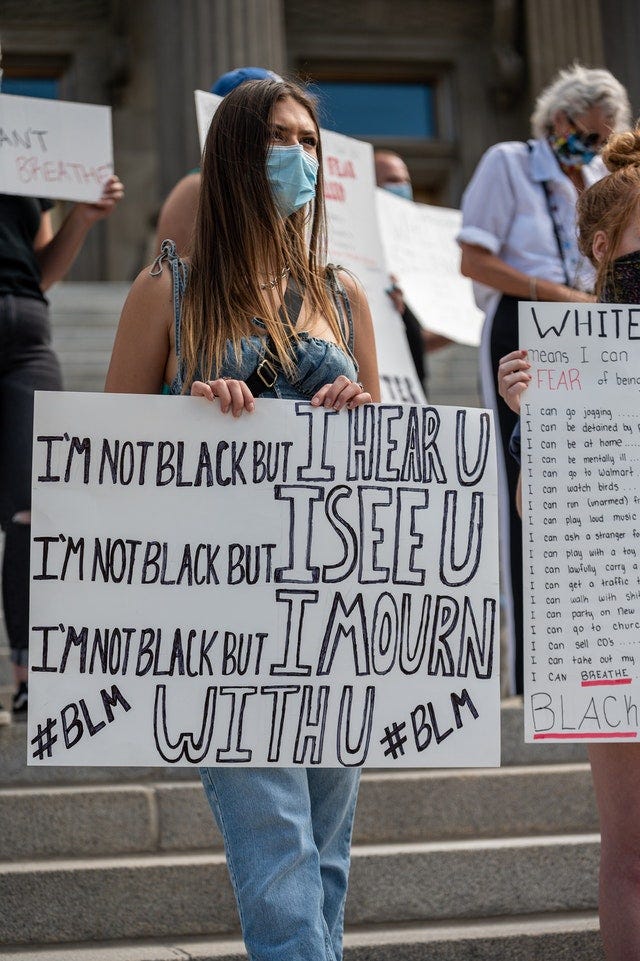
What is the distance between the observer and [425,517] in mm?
2283

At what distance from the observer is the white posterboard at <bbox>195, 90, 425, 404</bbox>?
4277 mm

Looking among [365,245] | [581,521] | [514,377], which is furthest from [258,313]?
[365,245]

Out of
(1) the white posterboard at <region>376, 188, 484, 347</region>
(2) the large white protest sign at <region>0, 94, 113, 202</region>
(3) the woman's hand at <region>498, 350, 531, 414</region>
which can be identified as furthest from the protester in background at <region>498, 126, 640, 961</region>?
(1) the white posterboard at <region>376, 188, 484, 347</region>

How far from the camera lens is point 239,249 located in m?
2.34

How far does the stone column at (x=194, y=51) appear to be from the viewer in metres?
10.6

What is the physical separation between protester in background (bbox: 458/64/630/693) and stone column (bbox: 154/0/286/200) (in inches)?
263

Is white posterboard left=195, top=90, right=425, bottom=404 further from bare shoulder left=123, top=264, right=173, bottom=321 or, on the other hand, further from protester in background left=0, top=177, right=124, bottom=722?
bare shoulder left=123, top=264, right=173, bottom=321

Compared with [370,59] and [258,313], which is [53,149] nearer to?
[258,313]

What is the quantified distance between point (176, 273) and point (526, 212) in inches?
75.7

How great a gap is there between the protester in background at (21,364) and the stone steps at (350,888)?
1.73 ft

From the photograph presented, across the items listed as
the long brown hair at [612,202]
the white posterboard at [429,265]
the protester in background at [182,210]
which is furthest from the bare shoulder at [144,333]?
the white posterboard at [429,265]

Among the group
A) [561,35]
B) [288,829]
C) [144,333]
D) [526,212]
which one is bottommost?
[288,829]

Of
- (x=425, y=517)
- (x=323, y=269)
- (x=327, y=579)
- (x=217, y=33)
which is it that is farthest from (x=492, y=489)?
(x=217, y=33)

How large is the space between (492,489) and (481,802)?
1426mm
